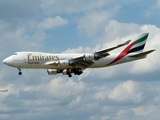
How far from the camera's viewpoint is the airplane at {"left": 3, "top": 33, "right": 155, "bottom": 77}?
116 metres

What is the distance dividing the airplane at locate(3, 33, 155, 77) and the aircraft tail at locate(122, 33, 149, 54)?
699mm

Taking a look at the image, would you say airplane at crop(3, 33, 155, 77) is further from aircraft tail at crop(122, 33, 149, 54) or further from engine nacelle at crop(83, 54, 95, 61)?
aircraft tail at crop(122, 33, 149, 54)

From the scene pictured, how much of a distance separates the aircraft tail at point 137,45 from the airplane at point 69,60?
0.70 metres

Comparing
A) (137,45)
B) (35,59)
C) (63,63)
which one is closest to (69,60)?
(63,63)

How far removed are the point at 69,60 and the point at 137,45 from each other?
21.4 m

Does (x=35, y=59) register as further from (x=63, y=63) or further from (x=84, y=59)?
(x=84, y=59)

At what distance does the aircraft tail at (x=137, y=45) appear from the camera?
12607 centimetres

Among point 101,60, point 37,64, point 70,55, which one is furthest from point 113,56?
point 37,64

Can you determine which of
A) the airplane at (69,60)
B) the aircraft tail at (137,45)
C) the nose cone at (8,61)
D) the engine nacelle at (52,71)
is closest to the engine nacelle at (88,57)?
the airplane at (69,60)

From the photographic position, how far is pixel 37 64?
11619cm

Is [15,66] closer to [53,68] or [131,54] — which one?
[53,68]

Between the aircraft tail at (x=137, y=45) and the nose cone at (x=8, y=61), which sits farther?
the aircraft tail at (x=137, y=45)

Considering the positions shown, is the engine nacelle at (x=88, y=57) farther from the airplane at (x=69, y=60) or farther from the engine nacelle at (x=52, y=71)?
the engine nacelle at (x=52, y=71)

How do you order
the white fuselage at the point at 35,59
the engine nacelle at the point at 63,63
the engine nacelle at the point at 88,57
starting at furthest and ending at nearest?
the white fuselage at the point at 35,59, the engine nacelle at the point at 63,63, the engine nacelle at the point at 88,57
